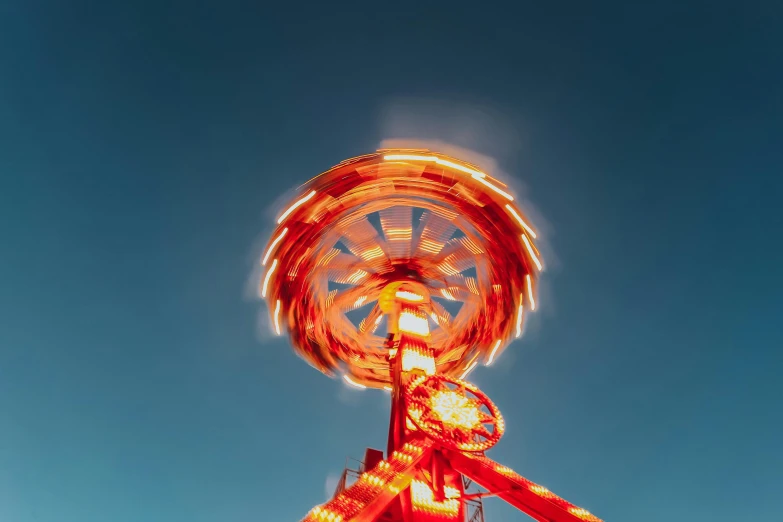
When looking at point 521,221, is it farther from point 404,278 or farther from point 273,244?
point 273,244

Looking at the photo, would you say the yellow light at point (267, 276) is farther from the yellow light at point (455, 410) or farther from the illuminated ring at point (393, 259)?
the yellow light at point (455, 410)

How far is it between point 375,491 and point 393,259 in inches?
389

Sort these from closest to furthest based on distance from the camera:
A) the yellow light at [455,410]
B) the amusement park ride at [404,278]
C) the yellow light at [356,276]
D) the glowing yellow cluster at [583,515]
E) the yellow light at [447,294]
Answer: the glowing yellow cluster at [583,515], the yellow light at [455,410], the amusement park ride at [404,278], the yellow light at [356,276], the yellow light at [447,294]

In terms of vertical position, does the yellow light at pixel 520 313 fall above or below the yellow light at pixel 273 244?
below

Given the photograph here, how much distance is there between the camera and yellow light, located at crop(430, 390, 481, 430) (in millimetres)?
12575

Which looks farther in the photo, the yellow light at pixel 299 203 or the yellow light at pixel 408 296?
the yellow light at pixel 408 296

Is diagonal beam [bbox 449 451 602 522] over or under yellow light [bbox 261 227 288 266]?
under

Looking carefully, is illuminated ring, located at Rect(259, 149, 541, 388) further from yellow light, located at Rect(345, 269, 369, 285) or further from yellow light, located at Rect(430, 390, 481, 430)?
yellow light, located at Rect(430, 390, 481, 430)

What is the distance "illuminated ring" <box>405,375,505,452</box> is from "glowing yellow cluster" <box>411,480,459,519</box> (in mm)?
1558

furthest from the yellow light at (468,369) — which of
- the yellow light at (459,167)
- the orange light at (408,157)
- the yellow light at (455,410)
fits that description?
the orange light at (408,157)

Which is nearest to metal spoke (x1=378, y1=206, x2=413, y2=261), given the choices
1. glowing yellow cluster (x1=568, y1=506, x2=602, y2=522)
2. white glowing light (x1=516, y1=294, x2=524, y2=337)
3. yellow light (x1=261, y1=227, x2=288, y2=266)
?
yellow light (x1=261, y1=227, x2=288, y2=266)

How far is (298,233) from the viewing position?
57.5ft

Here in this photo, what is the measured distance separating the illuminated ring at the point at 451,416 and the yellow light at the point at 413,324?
418cm

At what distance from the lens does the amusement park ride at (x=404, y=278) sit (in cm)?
1621
